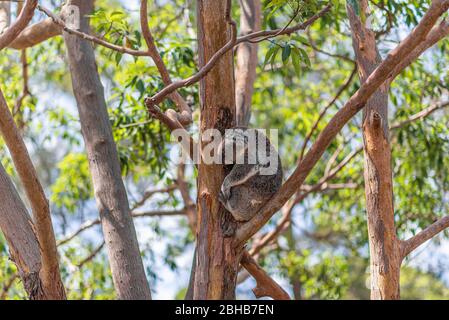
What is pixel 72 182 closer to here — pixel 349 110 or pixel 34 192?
pixel 34 192

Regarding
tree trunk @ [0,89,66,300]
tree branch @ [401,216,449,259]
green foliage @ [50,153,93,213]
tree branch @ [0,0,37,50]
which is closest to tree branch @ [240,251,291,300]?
tree branch @ [401,216,449,259]

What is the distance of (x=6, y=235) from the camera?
4.13m

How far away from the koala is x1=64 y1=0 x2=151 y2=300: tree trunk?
0.83 meters

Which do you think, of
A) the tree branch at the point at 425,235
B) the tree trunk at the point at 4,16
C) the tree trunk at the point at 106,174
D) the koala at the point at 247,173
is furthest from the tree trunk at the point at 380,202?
the tree trunk at the point at 4,16

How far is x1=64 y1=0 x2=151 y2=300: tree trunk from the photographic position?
15.2 ft

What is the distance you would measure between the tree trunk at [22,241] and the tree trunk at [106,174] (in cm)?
69

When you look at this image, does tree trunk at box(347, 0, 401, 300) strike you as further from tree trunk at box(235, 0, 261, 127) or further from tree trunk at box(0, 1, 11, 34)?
tree trunk at box(0, 1, 11, 34)

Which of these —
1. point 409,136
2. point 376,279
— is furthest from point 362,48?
point 409,136

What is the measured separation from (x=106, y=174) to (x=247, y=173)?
101cm

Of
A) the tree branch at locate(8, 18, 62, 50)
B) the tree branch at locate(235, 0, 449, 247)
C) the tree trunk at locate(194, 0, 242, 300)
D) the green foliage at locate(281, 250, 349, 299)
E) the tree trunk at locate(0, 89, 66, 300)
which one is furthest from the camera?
the green foliage at locate(281, 250, 349, 299)

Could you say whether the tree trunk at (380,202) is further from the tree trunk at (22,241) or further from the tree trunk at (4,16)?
the tree trunk at (4,16)

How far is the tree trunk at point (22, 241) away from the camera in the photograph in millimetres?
4062

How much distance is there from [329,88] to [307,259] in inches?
93.0

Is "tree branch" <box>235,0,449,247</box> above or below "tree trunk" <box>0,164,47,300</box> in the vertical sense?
above
